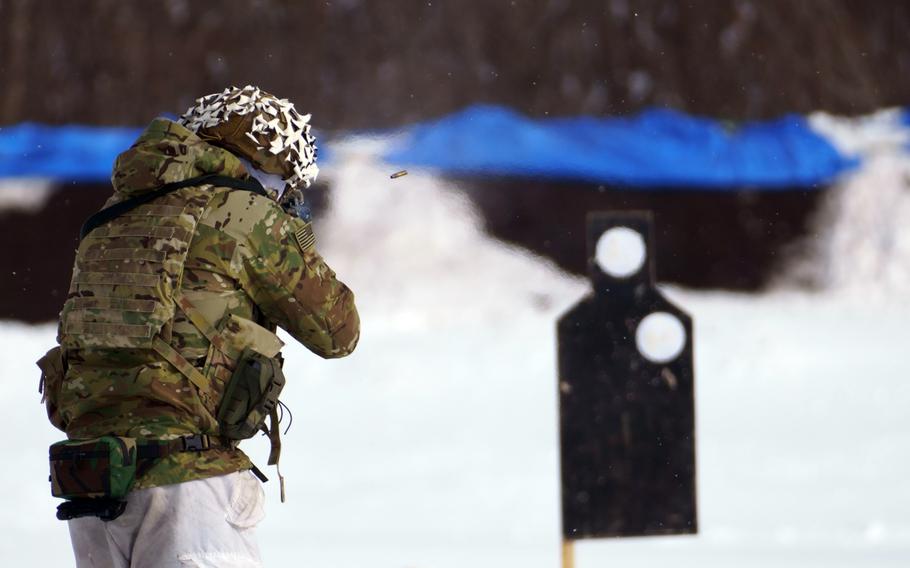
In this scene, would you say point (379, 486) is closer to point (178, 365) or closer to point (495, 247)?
point (495, 247)

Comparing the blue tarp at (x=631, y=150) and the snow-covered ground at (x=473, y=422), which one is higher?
the blue tarp at (x=631, y=150)

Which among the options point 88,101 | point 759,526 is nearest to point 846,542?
point 759,526

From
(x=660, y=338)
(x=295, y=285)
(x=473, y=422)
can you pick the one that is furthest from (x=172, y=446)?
(x=660, y=338)

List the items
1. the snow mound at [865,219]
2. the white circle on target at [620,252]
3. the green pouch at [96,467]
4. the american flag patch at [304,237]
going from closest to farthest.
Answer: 1. the green pouch at [96,467]
2. the american flag patch at [304,237]
3. the white circle on target at [620,252]
4. the snow mound at [865,219]

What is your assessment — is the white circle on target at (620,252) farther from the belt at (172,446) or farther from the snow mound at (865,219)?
the belt at (172,446)

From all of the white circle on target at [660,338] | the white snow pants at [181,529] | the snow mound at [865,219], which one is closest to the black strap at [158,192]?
the white snow pants at [181,529]

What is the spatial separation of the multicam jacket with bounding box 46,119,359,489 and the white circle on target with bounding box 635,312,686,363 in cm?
182

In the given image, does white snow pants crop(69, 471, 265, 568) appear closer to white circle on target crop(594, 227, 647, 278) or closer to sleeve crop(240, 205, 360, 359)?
sleeve crop(240, 205, 360, 359)

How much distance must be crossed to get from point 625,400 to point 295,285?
1.87m

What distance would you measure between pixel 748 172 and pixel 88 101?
1698 mm

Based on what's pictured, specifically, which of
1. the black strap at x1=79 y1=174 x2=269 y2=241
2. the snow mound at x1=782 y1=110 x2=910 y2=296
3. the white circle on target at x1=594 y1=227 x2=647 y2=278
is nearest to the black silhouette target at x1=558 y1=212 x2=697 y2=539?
the white circle on target at x1=594 y1=227 x2=647 y2=278

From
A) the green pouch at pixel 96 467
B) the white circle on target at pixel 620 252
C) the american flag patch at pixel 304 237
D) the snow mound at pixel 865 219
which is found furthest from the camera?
the snow mound at pixel 865 219

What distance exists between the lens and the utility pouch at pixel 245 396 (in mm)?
1758

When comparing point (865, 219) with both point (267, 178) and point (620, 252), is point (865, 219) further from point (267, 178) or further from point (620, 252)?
point (267, 178)
